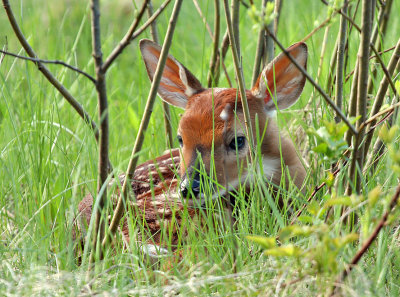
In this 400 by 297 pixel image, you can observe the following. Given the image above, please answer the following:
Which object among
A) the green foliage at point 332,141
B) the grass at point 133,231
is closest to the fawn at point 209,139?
the grass at point 133,231

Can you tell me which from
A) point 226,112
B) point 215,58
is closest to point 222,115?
point 226,112

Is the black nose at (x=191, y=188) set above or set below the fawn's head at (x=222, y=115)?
below

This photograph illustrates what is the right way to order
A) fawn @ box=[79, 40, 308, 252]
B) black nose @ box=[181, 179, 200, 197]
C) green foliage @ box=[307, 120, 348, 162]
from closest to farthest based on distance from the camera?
1. green foliage @ box=[307, 120, 348, 162]
2. black nose @ box=[181, 179, 200, 197]
3. fawn @ box=[79, 40, 308, 252]

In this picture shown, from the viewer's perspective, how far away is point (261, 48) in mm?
3869

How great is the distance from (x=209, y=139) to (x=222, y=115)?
296 millimetres

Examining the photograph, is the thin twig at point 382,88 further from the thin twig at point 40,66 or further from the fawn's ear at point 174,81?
the fawn's ear at point 174,81

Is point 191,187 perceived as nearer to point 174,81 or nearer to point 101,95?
point 101,95

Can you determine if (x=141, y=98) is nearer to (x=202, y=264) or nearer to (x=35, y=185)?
(x=35, y=185)

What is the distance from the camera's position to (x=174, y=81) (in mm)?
4020

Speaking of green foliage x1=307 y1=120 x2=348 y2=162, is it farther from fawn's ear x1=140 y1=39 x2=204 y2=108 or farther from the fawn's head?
fawn's ear x1=140 y1=39 x2=204 y2=108

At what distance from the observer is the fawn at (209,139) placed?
3.33m

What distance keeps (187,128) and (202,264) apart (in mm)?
1133

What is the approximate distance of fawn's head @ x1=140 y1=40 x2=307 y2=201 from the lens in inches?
133

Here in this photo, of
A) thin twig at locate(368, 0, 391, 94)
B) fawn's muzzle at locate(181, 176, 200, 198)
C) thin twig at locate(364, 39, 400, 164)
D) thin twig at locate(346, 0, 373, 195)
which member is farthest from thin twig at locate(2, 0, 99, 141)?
thin twig at locate(368, 0, 391, 94)
